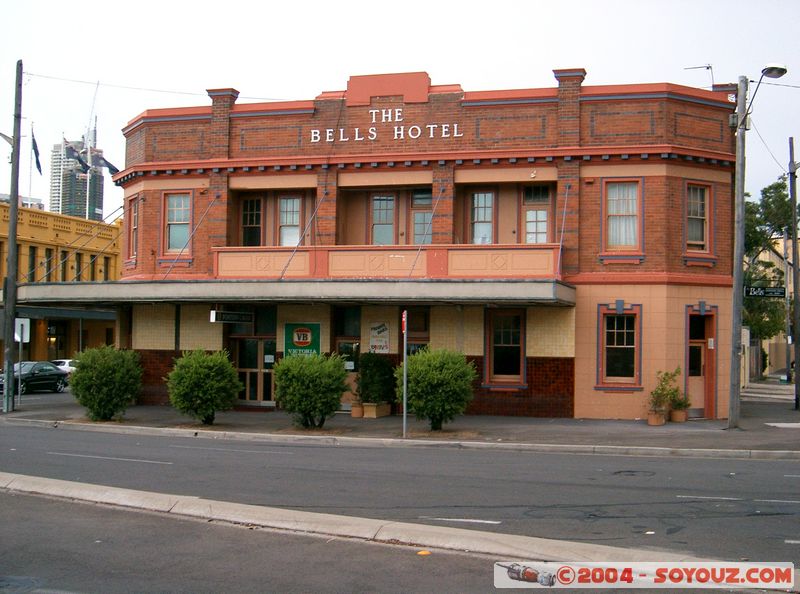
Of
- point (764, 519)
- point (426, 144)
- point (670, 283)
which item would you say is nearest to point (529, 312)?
point (670, 283)

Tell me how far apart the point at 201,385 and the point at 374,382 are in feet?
16.7

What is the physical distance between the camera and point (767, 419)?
2467cm

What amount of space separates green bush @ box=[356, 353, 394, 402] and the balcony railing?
2.44 m

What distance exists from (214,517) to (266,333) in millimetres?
17850

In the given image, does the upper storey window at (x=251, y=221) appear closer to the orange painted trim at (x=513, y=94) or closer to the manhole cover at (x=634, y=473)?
the orange painted trim at (x=513, y=94)

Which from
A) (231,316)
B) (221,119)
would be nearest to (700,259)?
(231,316)

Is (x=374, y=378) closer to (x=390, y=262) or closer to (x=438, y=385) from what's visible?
(x=390, y=262)

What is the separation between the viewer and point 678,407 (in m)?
24.1

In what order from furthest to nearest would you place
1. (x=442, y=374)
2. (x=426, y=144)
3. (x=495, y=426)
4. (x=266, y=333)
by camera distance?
(x=266, y=333)
(x=426, y=144)
(x=495, y=426)
(x=442, y=374)

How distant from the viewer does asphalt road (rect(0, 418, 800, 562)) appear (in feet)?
32.3

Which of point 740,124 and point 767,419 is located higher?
point 740,124

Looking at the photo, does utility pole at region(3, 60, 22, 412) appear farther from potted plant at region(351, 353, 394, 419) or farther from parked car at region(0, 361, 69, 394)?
parked car at region(0, 361, 69, 394)

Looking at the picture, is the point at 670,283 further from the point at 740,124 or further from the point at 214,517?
the point at 214,517

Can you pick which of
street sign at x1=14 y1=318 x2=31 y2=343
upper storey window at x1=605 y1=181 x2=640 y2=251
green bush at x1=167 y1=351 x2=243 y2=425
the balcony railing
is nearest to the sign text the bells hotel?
the balcony railing
